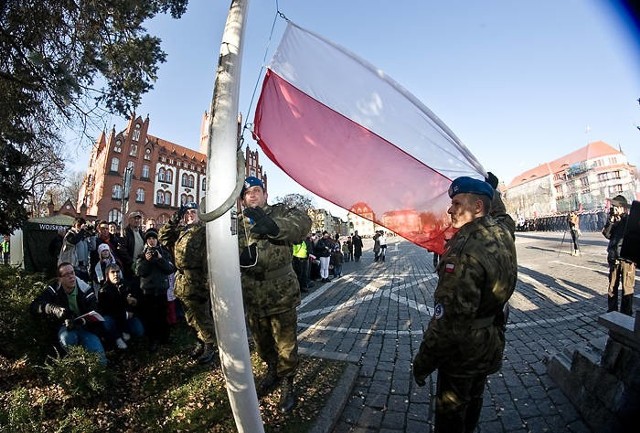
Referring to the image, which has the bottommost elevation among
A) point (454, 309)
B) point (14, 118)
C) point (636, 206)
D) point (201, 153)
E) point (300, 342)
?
point (300, 342)

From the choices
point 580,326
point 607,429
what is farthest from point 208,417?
point 580,326

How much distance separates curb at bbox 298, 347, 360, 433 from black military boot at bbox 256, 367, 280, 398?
0.67 meters

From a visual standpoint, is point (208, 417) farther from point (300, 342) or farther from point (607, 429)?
point (607, 429)

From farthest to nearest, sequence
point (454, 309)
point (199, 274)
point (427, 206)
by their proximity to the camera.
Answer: point (199, 274) → point (427, 206) → point (454, 309)

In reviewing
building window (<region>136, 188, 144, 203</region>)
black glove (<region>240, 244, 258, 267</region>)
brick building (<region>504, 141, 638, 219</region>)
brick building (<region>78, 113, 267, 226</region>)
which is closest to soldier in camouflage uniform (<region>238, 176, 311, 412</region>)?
black glove (<region>240, 244, 258, 267</region>)

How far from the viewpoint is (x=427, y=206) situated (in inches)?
152

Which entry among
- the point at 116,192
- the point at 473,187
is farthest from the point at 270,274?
the point at 116,192

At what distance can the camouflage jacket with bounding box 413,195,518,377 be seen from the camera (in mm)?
2102

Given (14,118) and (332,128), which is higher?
(14,118)

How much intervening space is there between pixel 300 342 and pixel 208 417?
253cm

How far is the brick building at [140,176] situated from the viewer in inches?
1857

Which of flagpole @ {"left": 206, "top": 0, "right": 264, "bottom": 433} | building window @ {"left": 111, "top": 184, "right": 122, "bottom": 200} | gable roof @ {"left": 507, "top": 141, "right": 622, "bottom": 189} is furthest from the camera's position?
gable roof @ {"left": 507, "top": 141, "right": 622, "bottom": 189}

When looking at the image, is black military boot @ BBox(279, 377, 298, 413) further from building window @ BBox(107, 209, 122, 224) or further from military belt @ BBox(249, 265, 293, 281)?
building window @ BBox(107, 209, 122, 224)

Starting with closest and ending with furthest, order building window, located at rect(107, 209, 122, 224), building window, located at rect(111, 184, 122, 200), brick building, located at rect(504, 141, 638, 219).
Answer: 1. building window, located at rect(111, 184, 122, 200)
2. building window, located at rect(107, 209, 122, 224)
3. brick building, located at rect(504, 141, 638, 219)
